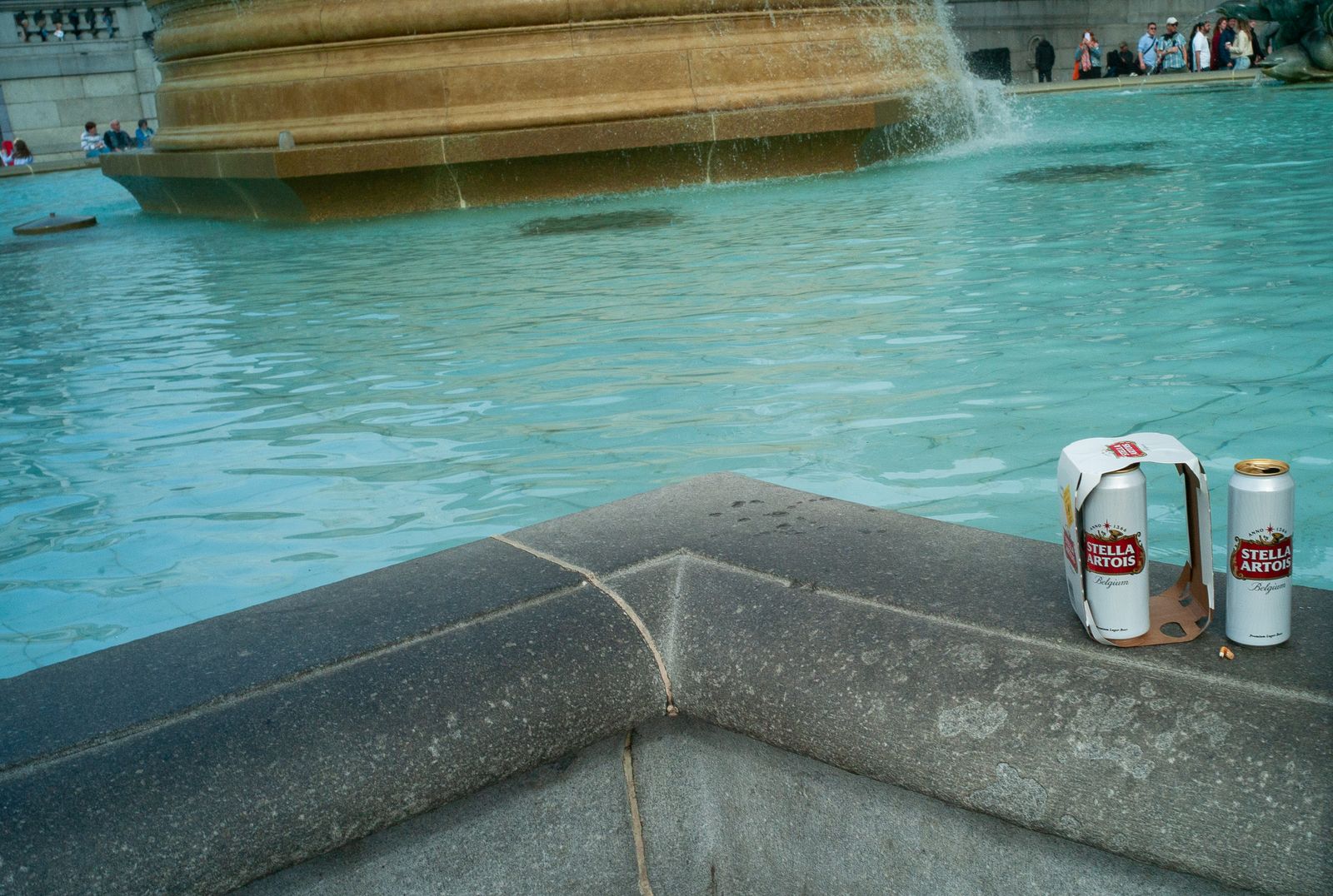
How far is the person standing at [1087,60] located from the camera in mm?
32312

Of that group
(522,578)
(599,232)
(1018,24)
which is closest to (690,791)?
(522,578)

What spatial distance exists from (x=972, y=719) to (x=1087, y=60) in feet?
110

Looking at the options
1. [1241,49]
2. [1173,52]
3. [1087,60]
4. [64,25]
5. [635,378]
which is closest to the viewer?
[635,378]

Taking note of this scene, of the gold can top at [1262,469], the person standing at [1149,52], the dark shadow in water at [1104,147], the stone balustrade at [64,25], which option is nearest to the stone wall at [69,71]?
the stone balustrade at [64,25]

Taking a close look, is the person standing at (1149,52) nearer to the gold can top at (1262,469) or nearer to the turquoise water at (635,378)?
the turquoise water at (635,378)

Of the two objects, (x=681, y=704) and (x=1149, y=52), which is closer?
(x=681, y=704)

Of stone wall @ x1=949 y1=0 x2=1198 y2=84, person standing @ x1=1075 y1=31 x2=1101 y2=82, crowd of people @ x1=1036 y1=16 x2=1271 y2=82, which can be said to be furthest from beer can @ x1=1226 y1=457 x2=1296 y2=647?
stone wall @ x1=949 y1=0 x2=1198 y2=84

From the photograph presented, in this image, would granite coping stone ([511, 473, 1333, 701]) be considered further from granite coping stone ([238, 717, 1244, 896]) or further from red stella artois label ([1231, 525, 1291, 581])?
granite coping stone ([238, 717, 1244, 896])

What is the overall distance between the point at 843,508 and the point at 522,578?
26.2 inches

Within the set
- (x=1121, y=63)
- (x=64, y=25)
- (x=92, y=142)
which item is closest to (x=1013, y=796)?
(x=1121, y=63)

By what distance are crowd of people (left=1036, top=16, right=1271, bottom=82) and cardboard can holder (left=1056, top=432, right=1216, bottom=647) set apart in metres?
28.8

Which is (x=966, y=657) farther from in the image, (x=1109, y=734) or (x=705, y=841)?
(x=705, y=841)

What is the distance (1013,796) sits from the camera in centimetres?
183

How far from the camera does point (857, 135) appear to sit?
12.0 metres
